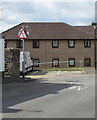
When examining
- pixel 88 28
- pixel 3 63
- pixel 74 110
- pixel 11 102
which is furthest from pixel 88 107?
pixel 88 28

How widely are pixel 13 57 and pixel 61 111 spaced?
12857 millimetres

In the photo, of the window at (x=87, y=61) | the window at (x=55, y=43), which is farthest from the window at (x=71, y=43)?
the window at (x=87, y=61)

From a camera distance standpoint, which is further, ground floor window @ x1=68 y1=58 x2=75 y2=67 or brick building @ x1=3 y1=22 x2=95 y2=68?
ground floor window @ x1=68 y1=58 x2=75 y2=67

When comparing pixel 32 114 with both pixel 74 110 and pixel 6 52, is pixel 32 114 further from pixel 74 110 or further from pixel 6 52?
pixel 6 52

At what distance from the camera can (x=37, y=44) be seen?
41.3 m

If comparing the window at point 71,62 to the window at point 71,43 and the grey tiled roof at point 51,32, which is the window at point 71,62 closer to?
the window at point 71,43

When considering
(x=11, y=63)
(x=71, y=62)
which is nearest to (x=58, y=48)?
(x=71, y=62)

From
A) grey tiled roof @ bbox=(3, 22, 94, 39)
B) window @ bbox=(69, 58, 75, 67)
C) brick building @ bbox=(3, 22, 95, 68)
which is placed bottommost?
window @ bbox=(69, 58, 75, 67)

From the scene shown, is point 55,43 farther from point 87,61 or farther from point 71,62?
point 87,61

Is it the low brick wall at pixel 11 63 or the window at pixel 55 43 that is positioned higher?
the window at pixel 55 43

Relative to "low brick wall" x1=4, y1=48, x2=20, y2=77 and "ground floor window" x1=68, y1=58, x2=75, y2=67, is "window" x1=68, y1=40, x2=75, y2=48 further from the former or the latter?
"low brick wall" x1=4, y1=48, x2=20, y2=77

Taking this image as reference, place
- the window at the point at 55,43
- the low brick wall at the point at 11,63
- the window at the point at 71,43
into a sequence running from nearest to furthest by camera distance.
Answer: the low brick wall at the point at 11,63
the window at the point at 55,43
the window at the point at 71,43

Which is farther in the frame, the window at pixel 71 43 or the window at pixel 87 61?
the window at pixel 87 61

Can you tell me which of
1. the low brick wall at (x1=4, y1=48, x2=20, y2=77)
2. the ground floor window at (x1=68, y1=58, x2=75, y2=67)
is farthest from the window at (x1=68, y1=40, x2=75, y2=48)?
the low brick wall at (x1=4, y1=48, x2=20, y2=77)
